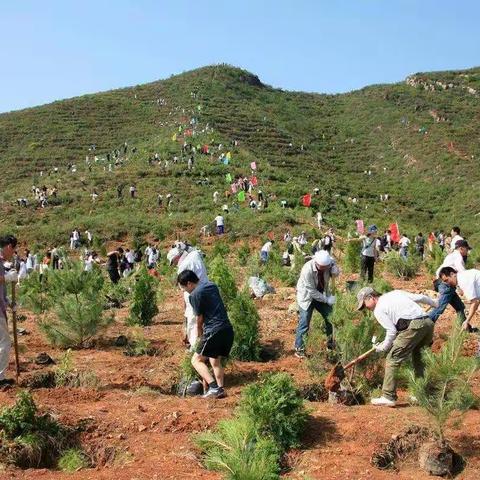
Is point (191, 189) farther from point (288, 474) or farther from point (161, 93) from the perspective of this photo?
point (161, 93)

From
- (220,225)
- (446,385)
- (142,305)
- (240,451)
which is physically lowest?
(240,451)

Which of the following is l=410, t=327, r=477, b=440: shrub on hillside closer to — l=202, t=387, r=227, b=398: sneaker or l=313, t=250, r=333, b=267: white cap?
l=202, t=387, r=227, b=398: sneaker

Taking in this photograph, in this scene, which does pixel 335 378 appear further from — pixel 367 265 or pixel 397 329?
pixel 367 265

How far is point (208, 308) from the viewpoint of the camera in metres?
6.13

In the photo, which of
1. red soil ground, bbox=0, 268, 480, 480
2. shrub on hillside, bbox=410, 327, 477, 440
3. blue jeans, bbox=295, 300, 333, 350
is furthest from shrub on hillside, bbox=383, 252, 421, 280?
shrub on hillside, bbox=410, 327, 477, 440

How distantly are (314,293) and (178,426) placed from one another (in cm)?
265

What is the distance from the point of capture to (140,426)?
5.45 m

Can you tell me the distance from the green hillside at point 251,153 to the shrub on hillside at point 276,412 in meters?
22.9

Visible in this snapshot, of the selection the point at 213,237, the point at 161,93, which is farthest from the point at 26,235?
the point at 161,93

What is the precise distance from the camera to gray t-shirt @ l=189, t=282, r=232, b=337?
Result: 6082mm

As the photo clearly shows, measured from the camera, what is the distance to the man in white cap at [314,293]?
7414 millimetres

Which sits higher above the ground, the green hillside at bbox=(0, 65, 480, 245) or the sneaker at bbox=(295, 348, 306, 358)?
the green hillside at bbox=(0, 65, 480, 245)

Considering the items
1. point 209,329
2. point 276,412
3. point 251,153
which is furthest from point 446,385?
point 251,153

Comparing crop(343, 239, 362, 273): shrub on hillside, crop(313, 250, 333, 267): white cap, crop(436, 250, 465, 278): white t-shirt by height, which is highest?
crop(313, 250, 333, 267): white cap
